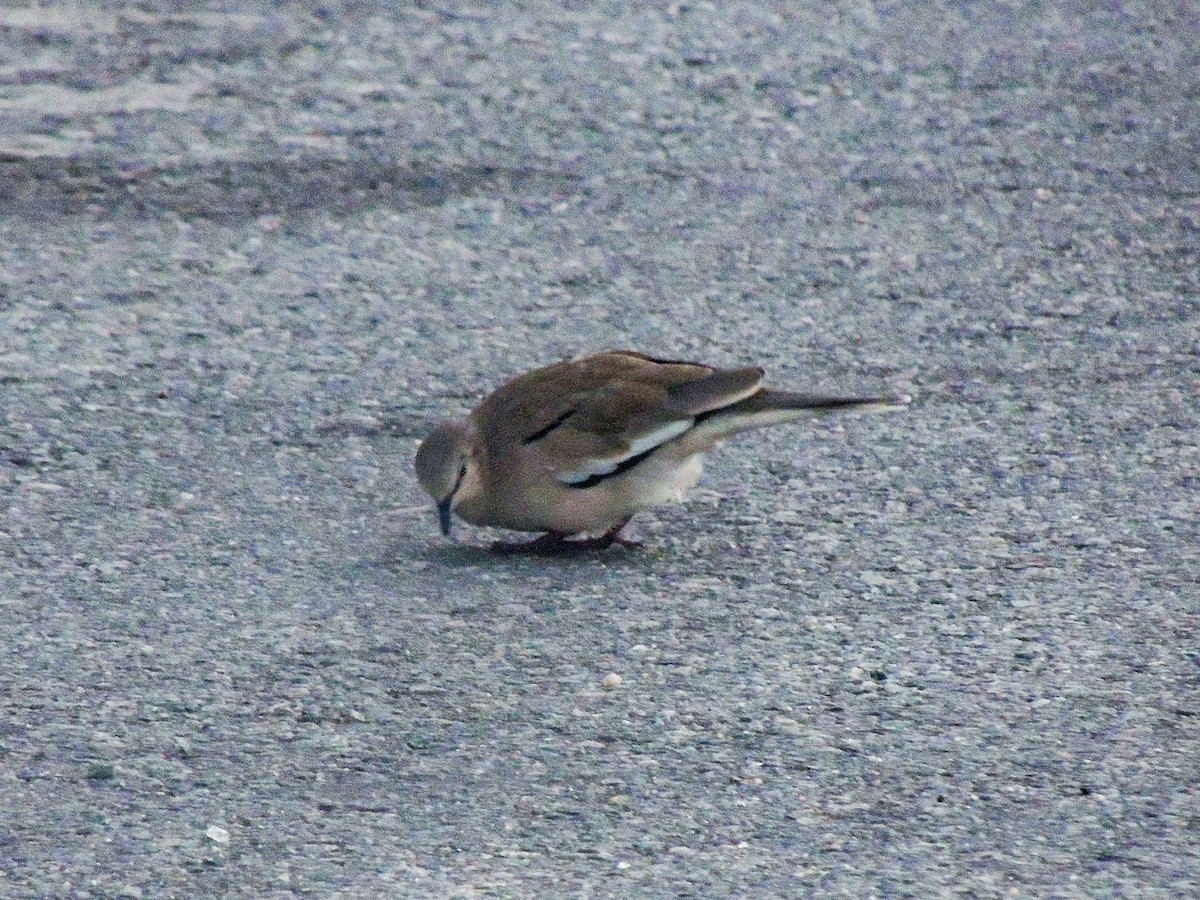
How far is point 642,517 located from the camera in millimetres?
5949

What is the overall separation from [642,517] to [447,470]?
30.1 inches

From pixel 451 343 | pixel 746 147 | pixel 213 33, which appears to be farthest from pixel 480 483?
pixel 213 33

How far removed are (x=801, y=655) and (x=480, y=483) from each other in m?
1.08

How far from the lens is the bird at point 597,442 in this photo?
213 inches

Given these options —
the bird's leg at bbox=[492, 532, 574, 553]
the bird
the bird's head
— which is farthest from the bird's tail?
the bird's head

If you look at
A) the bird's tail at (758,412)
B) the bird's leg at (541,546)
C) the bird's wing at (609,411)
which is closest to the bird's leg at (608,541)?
the bird's leg at (541,546)

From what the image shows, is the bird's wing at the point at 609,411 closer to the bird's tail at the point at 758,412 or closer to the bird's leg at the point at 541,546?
the bird's tail at the point at 758,412

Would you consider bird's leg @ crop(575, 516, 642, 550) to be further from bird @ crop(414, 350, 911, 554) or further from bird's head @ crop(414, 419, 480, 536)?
bird's head @ crop(414, 419, 480, 536)

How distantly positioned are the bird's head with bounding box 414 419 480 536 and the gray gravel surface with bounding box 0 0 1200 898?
19cm

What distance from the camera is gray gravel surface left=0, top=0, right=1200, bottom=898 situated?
13.6 ft

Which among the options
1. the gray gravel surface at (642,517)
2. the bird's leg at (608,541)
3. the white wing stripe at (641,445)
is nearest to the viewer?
the gray gravel surface at (642,517)

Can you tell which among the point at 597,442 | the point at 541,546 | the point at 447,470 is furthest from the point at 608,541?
Result: the point at 447,470

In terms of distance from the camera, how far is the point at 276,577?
5.32 m

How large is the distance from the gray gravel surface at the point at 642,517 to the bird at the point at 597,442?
0.58ft
